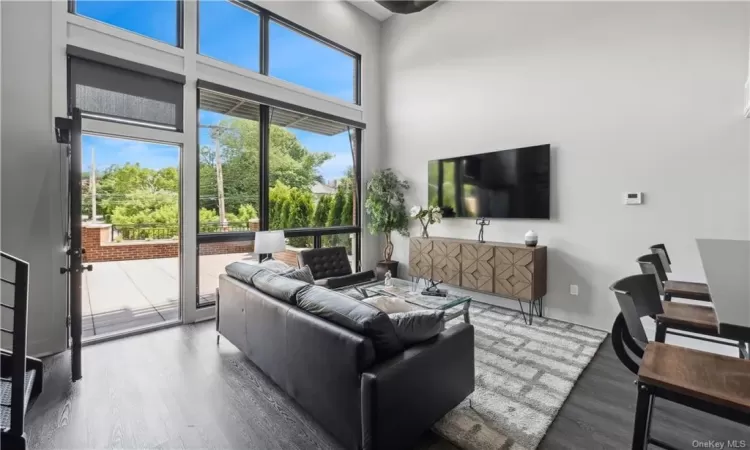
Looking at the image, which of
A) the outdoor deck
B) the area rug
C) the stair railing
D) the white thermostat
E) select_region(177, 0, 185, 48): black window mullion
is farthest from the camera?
select_region(177, 0, 185, 48): black window mullion

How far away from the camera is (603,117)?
3693 mm

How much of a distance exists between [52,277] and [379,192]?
412 cm

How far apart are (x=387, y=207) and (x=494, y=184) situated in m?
1.79

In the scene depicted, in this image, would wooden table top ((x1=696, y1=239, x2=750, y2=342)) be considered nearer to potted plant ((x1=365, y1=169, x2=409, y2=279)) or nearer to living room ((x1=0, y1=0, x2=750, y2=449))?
living room ((x1=0, y1=0, x2=750, y2=449))

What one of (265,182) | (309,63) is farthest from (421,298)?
(309,63)

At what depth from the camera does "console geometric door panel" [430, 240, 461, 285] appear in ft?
14.8

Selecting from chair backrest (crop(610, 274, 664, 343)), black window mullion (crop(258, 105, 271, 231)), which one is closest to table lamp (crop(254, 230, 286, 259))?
black window mullion (crop(258, 105, 271, 231))

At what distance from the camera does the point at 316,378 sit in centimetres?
192

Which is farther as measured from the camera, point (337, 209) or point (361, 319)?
point (337, 209)

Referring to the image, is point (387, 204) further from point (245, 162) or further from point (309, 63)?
point (309, 63)

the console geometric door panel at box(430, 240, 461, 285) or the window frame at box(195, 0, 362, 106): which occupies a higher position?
the window frame at box(195, 0, 362, 106)

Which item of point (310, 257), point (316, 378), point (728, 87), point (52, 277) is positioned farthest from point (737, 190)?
point (52, 277)

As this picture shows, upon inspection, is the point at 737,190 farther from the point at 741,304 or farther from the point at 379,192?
the point at 379,192

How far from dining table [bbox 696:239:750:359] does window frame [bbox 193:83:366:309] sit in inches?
175
